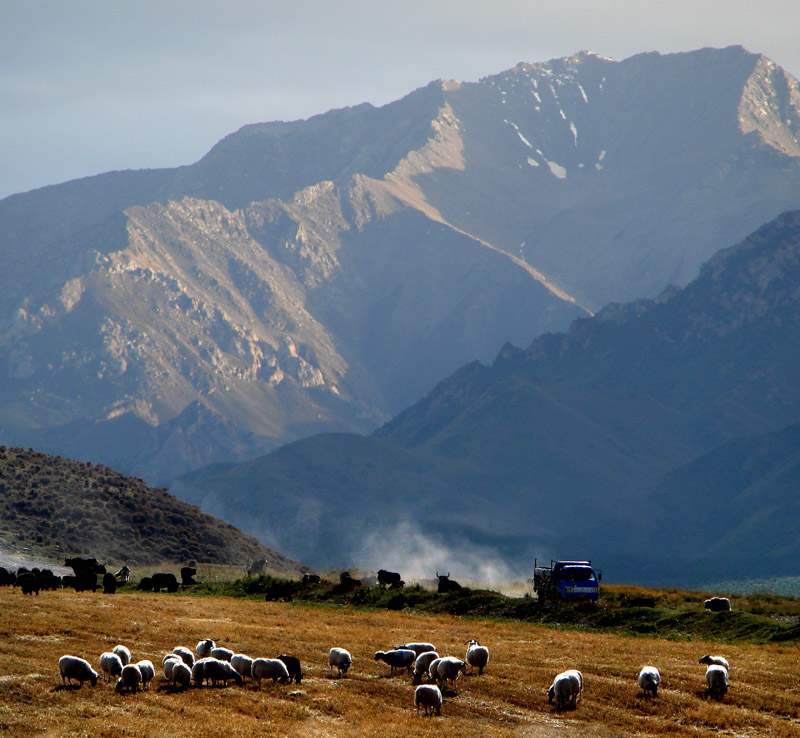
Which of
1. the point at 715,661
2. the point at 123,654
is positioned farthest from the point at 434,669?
the point at 123,654

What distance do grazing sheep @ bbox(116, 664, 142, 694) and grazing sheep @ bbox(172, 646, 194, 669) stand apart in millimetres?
3149

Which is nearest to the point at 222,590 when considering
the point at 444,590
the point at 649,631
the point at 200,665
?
the point at 444,590

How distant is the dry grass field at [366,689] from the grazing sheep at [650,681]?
0.31m

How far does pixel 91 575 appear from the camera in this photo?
206 feet

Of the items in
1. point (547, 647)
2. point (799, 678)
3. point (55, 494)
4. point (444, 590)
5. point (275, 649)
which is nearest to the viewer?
point (799, 678)

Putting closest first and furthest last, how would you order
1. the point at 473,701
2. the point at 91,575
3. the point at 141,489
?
the point at 473,701, the point at 91,575, the point at 141,489

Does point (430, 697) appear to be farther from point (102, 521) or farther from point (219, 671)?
point (102, 521)

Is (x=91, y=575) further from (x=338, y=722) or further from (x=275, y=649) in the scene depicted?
(x=338, y=722)

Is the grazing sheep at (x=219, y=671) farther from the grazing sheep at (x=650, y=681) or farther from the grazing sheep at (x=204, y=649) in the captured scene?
the grazing sheep at (x=650, y=681)

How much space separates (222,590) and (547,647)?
31291 mm

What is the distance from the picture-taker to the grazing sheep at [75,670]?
3125 cm

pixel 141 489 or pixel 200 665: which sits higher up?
pixel 141 489

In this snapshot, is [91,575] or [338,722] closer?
[338,722]

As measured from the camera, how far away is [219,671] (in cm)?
3291
